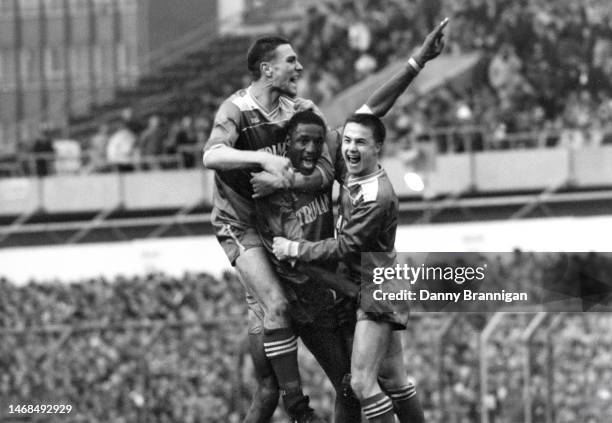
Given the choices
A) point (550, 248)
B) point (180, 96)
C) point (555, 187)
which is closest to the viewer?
point (550, 248)

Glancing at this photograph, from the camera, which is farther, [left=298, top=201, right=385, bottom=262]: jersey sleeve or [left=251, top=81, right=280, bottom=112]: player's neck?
[left=251, top=81, right=280, bottom=112]: player's neck

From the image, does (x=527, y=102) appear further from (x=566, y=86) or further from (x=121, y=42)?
(x=121, y=42)

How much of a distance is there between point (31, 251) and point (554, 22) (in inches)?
371

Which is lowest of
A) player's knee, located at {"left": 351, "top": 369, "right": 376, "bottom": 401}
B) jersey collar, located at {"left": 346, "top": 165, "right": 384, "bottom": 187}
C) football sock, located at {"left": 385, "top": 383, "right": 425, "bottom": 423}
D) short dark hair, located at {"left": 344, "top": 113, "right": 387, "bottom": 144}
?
football sock, located at {"left": 385, "top": 383, "right": 425, "bottom": 423}

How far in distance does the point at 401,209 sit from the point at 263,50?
14.6 meters

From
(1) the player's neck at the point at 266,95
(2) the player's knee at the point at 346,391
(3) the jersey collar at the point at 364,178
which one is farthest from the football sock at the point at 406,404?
(1) the player's neck at the point at 266,95

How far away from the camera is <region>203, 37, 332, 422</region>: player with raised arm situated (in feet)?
37.9

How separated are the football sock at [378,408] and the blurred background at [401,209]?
8.58 ft

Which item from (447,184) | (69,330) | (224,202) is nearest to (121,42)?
(447,184)

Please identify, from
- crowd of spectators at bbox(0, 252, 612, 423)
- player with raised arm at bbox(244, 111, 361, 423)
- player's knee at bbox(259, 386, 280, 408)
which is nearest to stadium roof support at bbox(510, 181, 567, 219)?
crowd of spectators at bbox(0, 252, 612, 423)

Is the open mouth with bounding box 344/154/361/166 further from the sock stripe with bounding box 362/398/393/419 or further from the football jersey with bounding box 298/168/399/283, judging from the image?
the sock stripe with bounding box 362/398/393/419

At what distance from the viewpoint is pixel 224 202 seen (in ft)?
39.0

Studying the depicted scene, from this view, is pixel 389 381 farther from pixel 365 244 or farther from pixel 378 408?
pixel 365 244

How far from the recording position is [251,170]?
1143 centimetres
